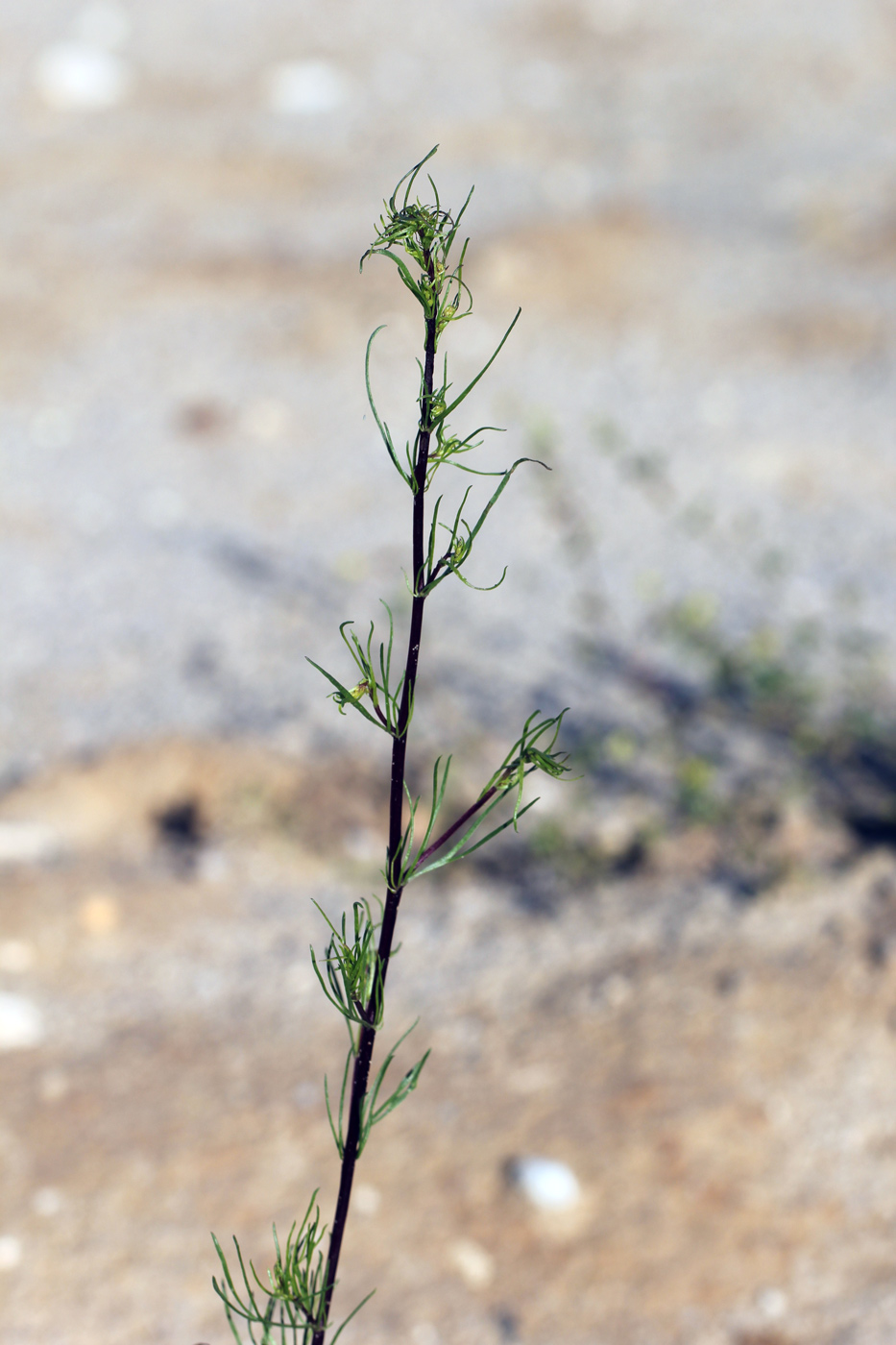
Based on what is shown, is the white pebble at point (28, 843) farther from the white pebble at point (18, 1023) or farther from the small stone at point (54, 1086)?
the small stone at point (54, 1086)

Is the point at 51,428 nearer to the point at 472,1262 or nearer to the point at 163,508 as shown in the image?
the point at 163,508

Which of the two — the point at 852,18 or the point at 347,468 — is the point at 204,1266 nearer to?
the point at 347,468

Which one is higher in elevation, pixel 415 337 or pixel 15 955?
pixel 415 337

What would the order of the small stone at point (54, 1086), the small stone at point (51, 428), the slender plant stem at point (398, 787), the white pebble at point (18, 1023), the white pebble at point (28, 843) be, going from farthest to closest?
the small stone at point (51, 428) < the white pebble at point (28, 843) < the white pebble at point (18, 1023) < the small stone at point (54, 1086) < the slender plant stem at point (398, 787)

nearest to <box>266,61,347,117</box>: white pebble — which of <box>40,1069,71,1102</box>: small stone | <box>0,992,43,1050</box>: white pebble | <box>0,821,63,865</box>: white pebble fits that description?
<box>0,821,63,865</box>: white pebble

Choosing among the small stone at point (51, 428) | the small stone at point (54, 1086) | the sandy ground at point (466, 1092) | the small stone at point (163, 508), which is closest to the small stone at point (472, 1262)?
the sandy ground at point (466, 1092)

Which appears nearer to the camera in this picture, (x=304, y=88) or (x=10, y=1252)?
(x=10, y=1252)

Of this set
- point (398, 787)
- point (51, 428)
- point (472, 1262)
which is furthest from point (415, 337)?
point (398, 787)
